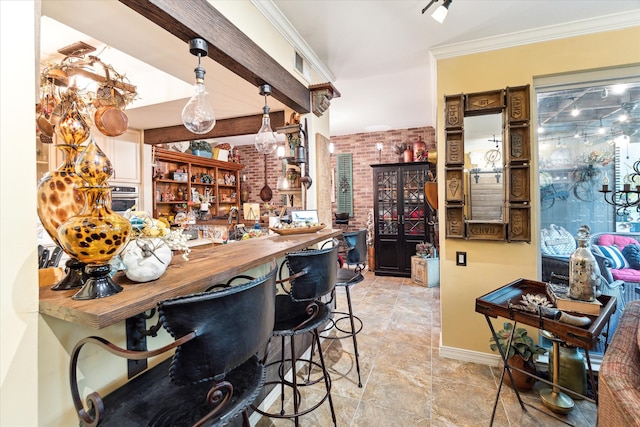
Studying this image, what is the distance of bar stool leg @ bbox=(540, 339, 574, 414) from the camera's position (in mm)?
1803

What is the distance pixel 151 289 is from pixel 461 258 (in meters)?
2.38

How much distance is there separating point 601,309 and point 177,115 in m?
4.09

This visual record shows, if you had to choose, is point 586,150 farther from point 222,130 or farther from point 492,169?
point 222,130

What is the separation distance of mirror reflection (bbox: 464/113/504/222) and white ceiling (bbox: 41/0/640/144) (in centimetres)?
65

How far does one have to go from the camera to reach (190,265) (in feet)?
4.07

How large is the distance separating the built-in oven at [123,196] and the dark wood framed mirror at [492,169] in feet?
12.6

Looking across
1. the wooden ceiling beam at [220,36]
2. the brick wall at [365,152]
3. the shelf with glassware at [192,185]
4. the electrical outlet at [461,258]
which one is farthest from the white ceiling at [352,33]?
the brick wall at [365,152]

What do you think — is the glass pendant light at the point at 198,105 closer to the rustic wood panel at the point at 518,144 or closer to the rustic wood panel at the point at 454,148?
the rustic wood panel at the point at 454,148

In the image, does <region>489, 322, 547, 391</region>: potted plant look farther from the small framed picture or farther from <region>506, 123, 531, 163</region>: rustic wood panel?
the small framed picture

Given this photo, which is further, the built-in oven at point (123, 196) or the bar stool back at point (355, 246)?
the built-in oven at point (123, 196)

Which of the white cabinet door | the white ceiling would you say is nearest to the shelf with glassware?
the white cabinet door

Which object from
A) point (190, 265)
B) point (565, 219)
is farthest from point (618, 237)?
point (190, 265)

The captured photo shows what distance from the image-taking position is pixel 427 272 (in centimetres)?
453

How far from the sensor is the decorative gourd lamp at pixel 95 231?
2.65ft
